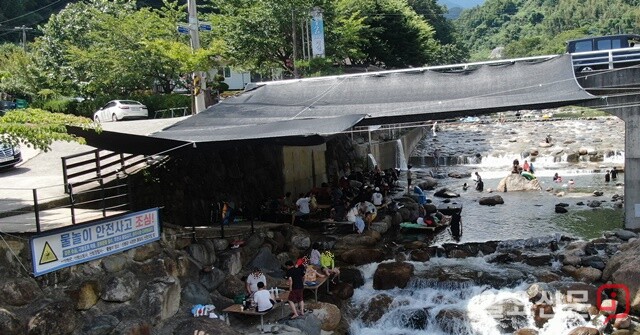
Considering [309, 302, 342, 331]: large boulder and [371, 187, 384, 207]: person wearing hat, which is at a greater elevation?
[371, 187, 384, 207]: person wearing hat

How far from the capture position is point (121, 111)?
90.6 feet

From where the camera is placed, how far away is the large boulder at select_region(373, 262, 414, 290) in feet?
47.2

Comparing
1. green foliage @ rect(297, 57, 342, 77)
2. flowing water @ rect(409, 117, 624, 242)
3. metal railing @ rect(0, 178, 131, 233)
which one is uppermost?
green foliage @ rect(297, 57, 342, 77)

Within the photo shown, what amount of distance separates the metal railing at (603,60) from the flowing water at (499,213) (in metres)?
5.36

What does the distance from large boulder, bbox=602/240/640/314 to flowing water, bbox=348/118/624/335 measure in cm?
126

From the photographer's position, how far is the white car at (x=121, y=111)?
90.7ft

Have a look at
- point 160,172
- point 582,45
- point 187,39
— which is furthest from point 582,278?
point 187,39

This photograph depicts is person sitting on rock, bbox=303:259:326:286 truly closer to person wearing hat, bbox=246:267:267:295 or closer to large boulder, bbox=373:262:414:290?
person wearing hat, bbox=246:267:267:295

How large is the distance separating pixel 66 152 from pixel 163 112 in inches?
474

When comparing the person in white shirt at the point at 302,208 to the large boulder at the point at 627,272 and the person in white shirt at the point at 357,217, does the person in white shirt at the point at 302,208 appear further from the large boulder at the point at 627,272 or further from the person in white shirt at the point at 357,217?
the large boulder at the point at 627,272

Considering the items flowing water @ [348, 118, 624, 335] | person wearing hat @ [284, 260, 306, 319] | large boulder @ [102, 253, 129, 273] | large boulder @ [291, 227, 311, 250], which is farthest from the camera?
large boulder @ [291, 227, 311, 250]

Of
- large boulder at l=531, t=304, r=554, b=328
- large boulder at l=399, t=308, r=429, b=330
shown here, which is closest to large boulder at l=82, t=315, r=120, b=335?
large boulder at l=399, t=308, r=429, b=330

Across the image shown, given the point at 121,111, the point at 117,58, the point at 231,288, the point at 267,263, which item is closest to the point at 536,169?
the point at 121,111

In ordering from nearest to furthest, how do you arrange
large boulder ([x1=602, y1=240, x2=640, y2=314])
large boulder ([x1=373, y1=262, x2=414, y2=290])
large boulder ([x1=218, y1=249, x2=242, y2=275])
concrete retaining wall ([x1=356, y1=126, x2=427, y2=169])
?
large boulder ([x1=602, y1=240, x2=640, y2=314]) → large boulder ([x1=218, y1=249, x2=242, y2=275]) → large boulder ([x1=373, y1=262, x2=414, y2=290]) → concrete retaining wall ([x1=356, y1=126, x2=427, y2=169])
